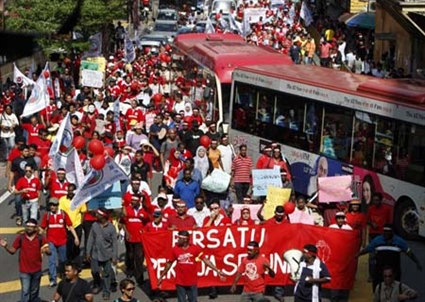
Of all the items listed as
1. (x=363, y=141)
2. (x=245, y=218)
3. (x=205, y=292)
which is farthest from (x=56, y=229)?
(x=363, y=141)

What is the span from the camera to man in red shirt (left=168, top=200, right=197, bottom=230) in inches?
639

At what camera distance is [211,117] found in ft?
92.0

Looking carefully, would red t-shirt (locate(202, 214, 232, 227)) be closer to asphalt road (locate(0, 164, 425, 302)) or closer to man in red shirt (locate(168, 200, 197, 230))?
man in red shirt (locate(168, 200, 197, 230))

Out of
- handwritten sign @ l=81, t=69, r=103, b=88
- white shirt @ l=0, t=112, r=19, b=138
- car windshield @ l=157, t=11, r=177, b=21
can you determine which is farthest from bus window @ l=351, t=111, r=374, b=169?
car windshield @ l=157, t=11, r=177, b=21

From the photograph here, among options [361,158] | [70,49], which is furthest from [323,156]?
[70,49]

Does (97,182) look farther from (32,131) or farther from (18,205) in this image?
(32,131)

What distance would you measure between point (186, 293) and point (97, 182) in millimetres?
3109

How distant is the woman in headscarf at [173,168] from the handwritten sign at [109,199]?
2995mm

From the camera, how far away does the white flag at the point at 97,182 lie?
55.7ft

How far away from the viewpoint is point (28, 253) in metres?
15.1

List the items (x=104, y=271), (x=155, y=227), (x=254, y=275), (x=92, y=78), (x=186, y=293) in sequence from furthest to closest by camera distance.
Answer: (x=92, y=78) < (x=155, y=227) < (x=104, y=271) < (x=186, y=293) < (x=254, y=275)

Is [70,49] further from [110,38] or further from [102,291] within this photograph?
[102,291]

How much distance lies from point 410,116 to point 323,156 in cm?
313

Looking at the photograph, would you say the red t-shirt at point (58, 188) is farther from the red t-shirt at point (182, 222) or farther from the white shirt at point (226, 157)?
the white shirt at point (226, 157)
